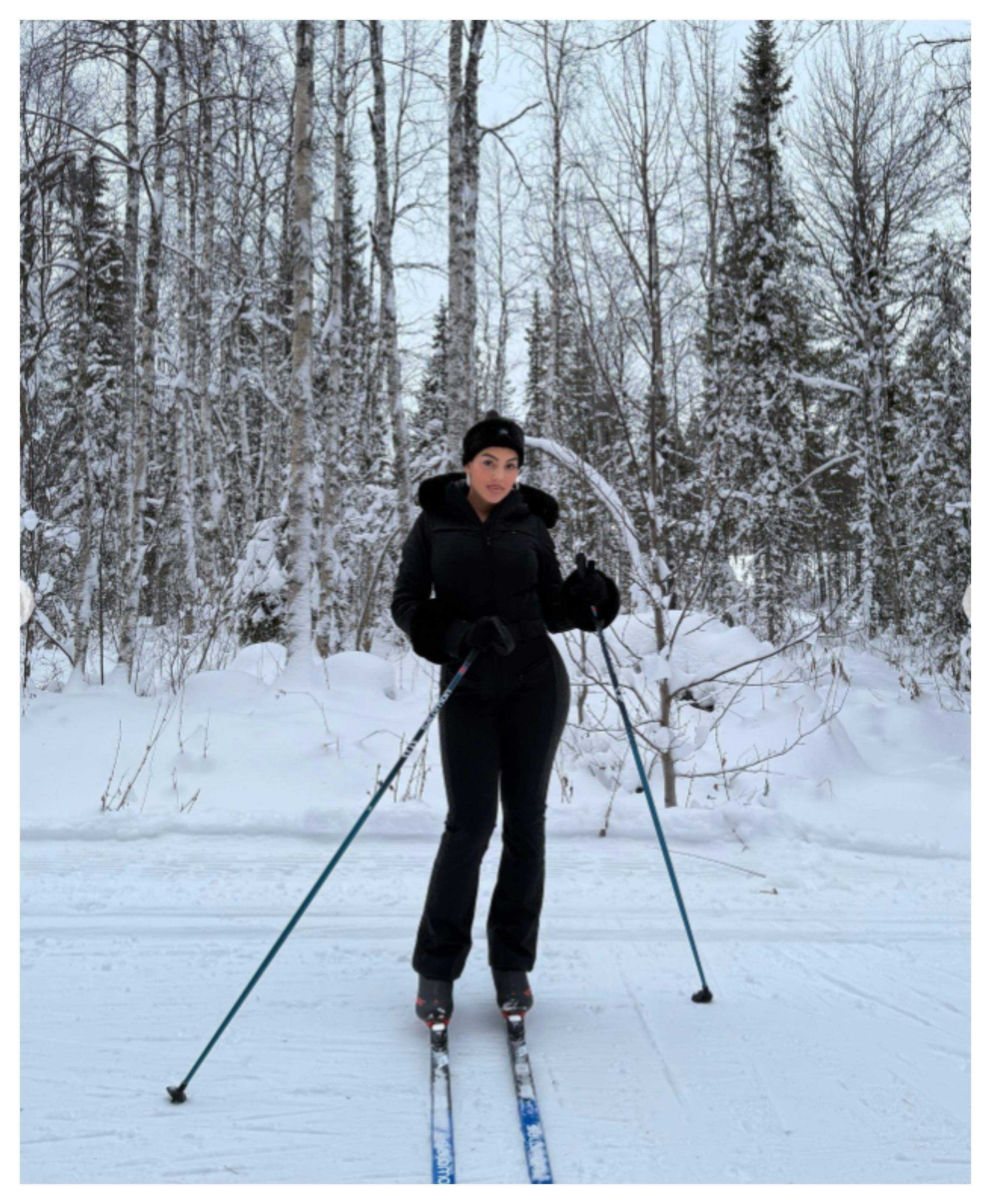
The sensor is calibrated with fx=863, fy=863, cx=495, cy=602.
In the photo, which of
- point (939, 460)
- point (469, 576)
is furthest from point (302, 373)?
point (939, 460)

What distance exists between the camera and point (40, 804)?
4.82 meters

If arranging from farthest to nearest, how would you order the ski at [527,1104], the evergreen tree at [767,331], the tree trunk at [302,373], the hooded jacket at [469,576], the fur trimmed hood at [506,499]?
the evergreen tree at [767,331]
the tree trunk at [302,373]
the fur trimmed hood at [506,499]
the hooded jacket at [469,576]
the ski at [527,1104]

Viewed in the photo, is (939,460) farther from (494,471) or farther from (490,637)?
(490,637)

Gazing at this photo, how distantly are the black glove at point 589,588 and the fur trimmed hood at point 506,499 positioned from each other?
222mm

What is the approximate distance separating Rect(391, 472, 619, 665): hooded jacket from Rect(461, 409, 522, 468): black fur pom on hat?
11cm

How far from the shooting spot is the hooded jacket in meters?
2.72

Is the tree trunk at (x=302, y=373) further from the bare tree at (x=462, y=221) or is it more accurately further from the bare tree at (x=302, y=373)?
the bare tree at (x=462, y=221)

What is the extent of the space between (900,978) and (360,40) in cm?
1347

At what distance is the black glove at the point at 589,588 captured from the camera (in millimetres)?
2811

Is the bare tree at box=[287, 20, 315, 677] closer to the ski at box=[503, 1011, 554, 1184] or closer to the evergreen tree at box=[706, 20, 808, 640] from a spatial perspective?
the ski at box=[503, 1011, 554, 1184]

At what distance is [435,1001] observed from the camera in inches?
99.8

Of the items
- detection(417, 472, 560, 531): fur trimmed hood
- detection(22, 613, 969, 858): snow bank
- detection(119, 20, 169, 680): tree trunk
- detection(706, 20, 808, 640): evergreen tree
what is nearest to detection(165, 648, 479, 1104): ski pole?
detection(417, 472, 560, 531): fur trimmed hood

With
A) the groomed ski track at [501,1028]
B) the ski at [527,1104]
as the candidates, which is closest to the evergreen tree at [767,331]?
the groomed ski track at [501,1028]

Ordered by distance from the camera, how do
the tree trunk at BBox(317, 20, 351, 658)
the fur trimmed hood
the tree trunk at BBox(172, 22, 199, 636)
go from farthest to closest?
1. the tree trunk at BBox(172, 22, 199, 636)
2. the tree trunk at BBox(317, 20, 351, 658)
3. the fur trimmed hood
